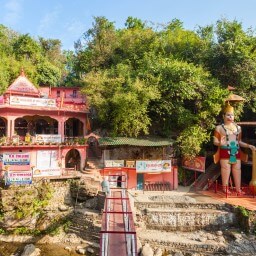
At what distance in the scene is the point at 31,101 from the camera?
77.5 ft

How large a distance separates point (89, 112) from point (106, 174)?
7.13 metres

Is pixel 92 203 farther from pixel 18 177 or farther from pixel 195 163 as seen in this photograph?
pixel 195 163

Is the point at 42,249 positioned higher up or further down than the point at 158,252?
further down

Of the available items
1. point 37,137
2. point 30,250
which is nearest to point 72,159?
point 37,137

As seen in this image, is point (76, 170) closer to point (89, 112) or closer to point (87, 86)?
point (89, 112)

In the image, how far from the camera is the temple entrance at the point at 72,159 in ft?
80.1

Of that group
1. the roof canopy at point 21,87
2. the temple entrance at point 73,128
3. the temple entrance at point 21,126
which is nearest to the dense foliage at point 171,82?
the temple entrance at point 73,128

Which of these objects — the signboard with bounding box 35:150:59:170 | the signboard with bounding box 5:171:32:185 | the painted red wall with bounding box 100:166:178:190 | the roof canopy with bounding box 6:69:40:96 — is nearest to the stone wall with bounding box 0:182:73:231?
the signboard with bounding box 5:171:32:185

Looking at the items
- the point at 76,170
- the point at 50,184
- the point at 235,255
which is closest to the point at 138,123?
the point at 76,170

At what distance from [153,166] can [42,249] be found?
1028 centimetres

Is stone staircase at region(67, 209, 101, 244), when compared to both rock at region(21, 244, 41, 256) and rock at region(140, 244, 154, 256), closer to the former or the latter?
rock at region(21, 244, 41, 256)

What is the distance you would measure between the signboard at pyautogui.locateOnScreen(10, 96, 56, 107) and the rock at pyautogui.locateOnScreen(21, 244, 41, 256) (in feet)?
38.0

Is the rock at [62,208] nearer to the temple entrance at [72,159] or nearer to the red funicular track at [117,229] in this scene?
the red funicular track at [117,229]

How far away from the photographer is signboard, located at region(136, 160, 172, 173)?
73.7 ft
